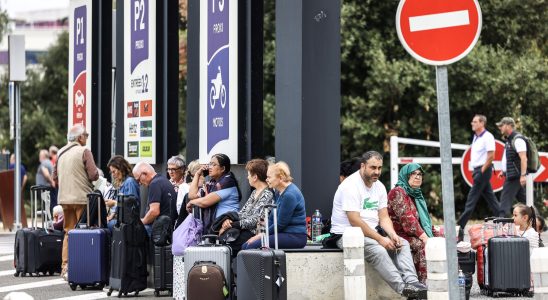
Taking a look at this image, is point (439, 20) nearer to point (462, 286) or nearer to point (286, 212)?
point (462, 286)

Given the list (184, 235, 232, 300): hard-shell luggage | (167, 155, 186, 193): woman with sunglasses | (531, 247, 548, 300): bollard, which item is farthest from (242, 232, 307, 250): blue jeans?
(531, 247, 548, 300): bollard

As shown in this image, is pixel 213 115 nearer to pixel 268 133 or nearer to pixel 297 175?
pixel 297 175

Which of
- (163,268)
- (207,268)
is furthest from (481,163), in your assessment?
(207,268)

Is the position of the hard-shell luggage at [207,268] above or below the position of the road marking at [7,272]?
above

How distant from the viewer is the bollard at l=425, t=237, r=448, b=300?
11562mm

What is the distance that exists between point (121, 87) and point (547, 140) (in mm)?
19671

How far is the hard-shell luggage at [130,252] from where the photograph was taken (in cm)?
1536

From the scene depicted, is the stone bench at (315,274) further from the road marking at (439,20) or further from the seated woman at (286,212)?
the road marking at (439,20)

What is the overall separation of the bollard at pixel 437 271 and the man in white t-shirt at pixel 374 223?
1585mm

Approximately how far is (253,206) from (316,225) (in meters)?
0.76

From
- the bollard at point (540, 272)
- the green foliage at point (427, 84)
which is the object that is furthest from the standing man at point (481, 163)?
the green foliage at point (427, 84)

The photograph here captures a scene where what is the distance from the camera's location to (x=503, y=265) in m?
14.7

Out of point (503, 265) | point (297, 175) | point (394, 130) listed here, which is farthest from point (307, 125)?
point (394, 130)

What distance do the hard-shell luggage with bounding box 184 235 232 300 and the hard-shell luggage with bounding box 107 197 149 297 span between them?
1.88 metres
